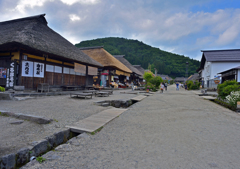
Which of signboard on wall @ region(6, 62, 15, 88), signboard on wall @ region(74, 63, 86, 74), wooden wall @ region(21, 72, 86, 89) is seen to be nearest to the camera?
signboard on wall @ region(6, 62, 15, 88)

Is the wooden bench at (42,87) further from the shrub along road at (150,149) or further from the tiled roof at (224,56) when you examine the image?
the tiled roof at (224,56)

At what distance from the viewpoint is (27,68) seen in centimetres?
1014

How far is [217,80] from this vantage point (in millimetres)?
23531

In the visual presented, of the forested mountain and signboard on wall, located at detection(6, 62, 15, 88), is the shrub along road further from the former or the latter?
the forested mountain

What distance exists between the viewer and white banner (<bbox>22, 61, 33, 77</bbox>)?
32.4 feet

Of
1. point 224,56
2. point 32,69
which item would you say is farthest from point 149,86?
point 224,56

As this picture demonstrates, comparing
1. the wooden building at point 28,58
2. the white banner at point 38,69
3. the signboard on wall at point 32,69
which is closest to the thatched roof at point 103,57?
the wooden building at point 28,58

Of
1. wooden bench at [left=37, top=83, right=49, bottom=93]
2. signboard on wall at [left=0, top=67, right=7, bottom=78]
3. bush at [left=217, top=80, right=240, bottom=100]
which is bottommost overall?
wooden bench at [left=37, top=83, right=49, bottom=93]

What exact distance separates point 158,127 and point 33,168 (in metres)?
3.15

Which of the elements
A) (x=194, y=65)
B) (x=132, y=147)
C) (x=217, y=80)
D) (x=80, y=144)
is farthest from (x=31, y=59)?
(x=194, y=65)

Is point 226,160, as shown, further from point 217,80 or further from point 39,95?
point 217,80

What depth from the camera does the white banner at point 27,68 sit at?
9.88 meters

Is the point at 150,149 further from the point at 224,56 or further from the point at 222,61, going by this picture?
the point at 224,56

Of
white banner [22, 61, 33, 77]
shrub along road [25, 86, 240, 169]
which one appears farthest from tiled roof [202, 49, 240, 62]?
white banner [22, 61, 33, 77]
